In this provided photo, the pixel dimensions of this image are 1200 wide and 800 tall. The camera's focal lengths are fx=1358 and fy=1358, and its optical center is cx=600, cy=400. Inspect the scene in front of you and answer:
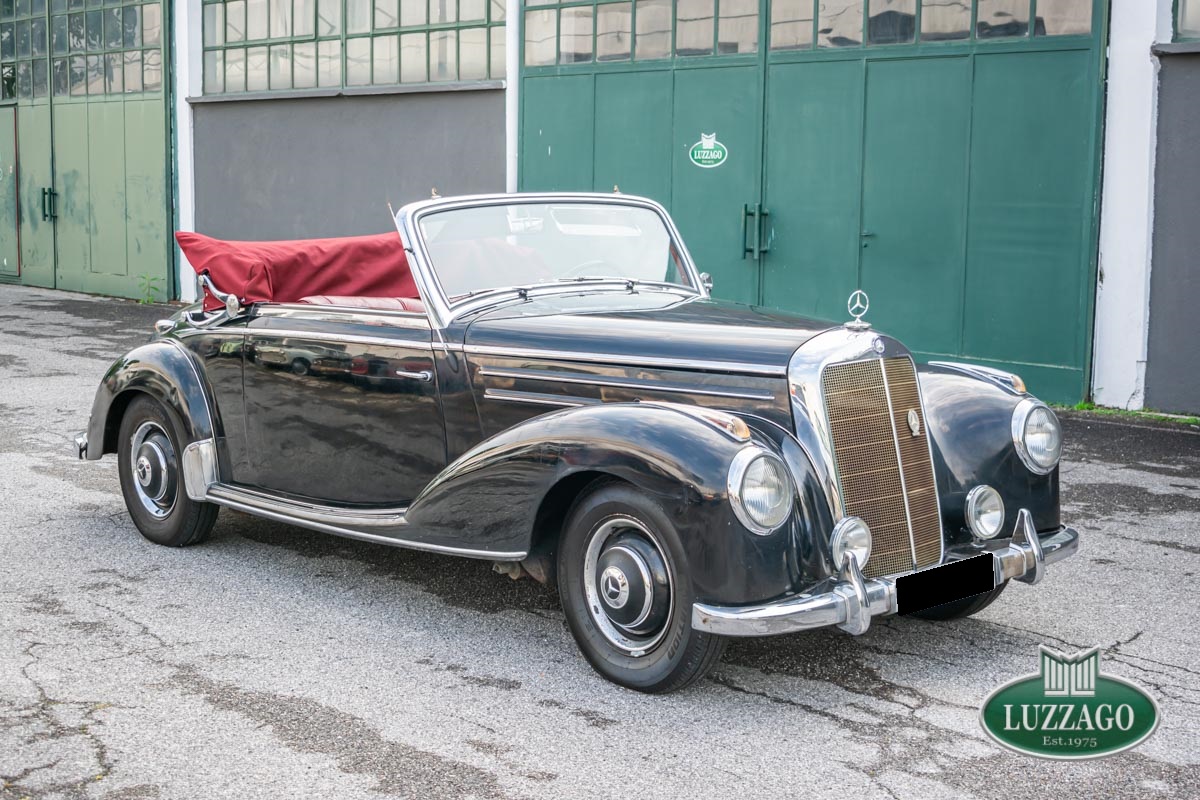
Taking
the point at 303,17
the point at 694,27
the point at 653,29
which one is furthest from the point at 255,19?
the point at 694,27

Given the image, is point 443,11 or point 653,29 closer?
point 653,29

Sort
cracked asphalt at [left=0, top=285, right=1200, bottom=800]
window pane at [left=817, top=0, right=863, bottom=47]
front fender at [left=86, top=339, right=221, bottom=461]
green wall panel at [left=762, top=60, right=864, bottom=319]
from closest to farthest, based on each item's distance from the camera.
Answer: cracked asphalt at [left=0, top=285, right=1200, bottom=800]
front fender at [left=86, top=339, right=221, bottom=461]
window pane at [left=817, top=0, right=863, bottom=47]
green wall panel at [left=762, top=60, right=864, bottom=319]

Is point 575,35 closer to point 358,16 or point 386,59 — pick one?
point 386,59

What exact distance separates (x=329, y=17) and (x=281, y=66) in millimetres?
1029

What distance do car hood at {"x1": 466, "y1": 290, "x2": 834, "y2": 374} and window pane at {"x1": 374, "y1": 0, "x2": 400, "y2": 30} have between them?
387 inches

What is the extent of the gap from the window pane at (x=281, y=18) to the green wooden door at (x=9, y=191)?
5786mm

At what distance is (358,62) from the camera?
47.7ft

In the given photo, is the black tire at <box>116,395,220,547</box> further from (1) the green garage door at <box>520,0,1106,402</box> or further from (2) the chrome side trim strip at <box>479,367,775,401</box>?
(1) the green garage door at <box>520,0,1106,402</box>

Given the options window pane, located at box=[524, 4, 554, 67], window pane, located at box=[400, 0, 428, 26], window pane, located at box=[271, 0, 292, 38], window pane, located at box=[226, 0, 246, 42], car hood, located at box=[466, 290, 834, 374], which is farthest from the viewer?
window pane, located at box=[226, 0, 246, 42]

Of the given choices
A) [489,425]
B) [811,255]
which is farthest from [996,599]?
[811,255]

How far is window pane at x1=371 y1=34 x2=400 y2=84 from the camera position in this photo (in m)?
14.1

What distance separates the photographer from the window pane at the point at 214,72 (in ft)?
53.2

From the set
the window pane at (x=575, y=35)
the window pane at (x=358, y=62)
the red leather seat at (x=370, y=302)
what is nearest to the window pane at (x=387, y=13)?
the window pane at (x=358, y=62)

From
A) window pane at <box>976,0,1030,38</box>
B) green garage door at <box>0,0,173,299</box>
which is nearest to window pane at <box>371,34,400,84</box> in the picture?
green garage door at <box>0,0,173,299</box>
